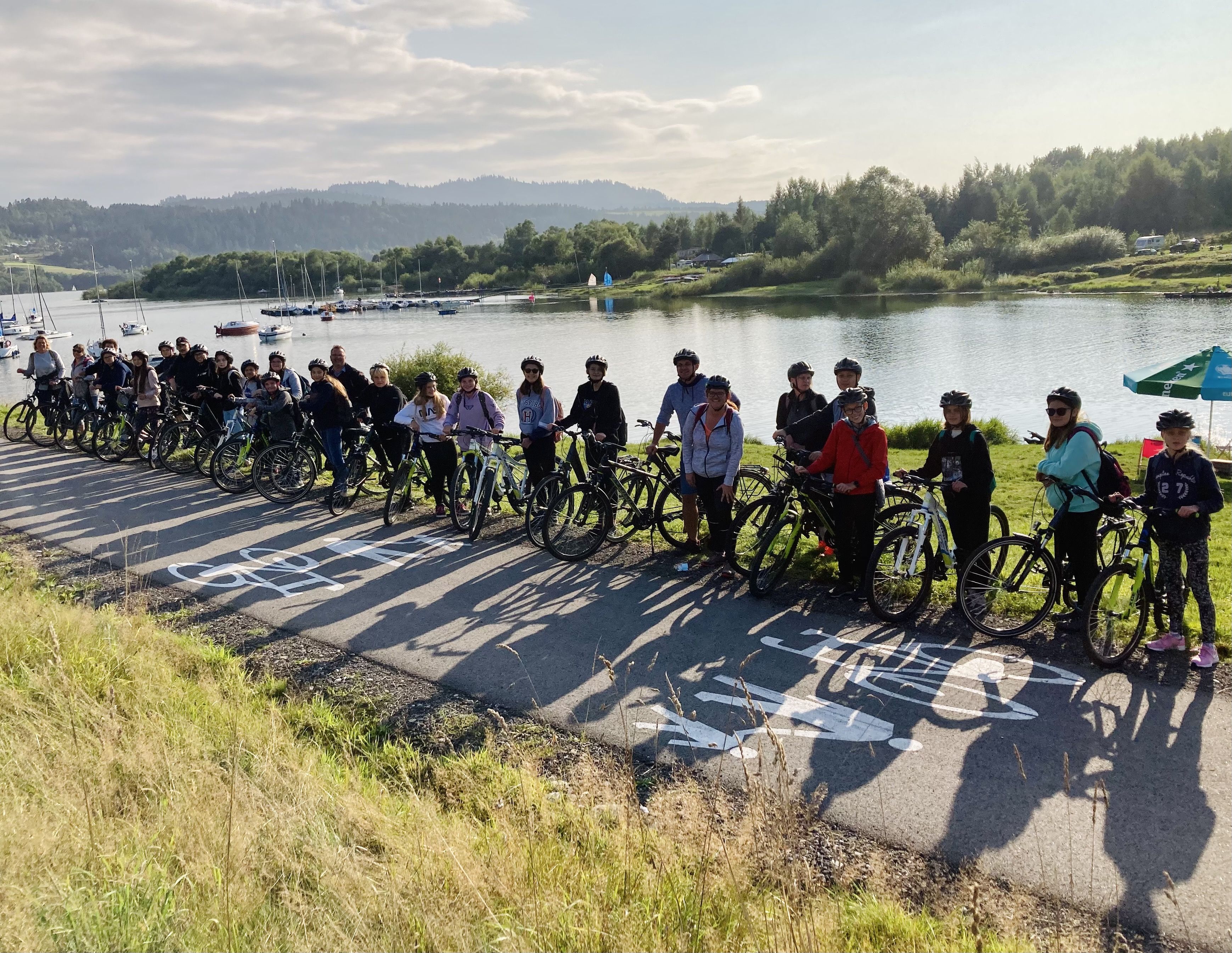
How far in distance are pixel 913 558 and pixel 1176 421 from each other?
6.94ft

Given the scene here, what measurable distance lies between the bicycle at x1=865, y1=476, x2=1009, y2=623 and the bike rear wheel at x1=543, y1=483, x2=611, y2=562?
3.17 metres

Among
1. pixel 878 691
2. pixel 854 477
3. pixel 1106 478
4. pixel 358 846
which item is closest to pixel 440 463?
pixel 854 477

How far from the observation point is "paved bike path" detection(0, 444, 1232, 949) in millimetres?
4273

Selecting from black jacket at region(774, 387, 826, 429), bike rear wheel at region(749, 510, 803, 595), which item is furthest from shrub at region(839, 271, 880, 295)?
bike rear wheel at region(749, 510, 803, 595)

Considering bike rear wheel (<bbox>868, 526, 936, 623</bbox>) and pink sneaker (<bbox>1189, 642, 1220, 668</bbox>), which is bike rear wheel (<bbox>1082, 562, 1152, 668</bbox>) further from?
bike rear wheel (<bbox>868, 526, 936, 623</bbox>)

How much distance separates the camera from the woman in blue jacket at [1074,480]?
21.2ft

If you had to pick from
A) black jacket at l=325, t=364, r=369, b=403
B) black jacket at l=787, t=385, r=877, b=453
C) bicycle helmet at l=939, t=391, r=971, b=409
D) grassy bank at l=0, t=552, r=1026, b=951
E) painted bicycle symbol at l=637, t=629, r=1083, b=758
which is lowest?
painted bicycle symbol at l=637, t=629, r=1083, b=758

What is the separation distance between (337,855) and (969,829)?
124 inches

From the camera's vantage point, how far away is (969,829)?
441 cm

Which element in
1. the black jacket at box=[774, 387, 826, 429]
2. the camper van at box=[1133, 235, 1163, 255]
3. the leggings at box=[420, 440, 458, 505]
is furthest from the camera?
the camper van at box=[1133, 235, 1163, 255]

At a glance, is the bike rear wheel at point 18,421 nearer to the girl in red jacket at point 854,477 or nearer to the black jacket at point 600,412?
the black jacket at point 600,412

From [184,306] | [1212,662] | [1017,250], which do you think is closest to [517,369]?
[1212,662]

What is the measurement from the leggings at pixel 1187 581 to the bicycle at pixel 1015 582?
2.06 feet

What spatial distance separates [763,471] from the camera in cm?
886
